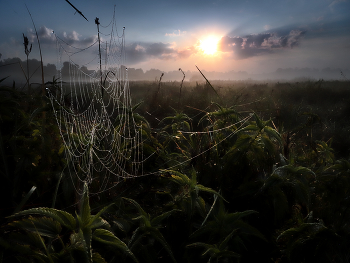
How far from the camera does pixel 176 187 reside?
5.95ft

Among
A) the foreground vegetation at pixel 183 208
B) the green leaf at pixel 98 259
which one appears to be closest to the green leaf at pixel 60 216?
the foreground vegetation at pixel 183 208

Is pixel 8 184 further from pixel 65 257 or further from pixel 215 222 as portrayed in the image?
pixel 215 222

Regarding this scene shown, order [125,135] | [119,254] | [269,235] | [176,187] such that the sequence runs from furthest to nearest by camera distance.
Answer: [125,135], [176,187], [269,235], [119,254]

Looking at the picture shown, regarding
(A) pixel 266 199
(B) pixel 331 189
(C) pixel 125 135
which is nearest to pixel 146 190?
(C) pixel 125 135

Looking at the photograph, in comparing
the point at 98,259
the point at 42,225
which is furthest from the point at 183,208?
the point at 42,225

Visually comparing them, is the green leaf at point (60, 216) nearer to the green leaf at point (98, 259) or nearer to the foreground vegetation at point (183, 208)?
the foreground vegetation at point (183, 208)

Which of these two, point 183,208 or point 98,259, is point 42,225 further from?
point 183,208

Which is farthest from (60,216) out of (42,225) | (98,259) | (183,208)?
(183,208)

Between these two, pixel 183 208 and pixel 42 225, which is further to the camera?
pixel 183 208

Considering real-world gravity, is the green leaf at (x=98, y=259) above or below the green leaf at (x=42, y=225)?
below

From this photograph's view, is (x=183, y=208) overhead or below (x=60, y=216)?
below

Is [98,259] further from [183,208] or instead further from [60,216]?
[183,208]

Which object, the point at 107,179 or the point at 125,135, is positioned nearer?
the point at 107,179

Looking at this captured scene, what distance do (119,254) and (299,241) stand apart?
0.95 metres
